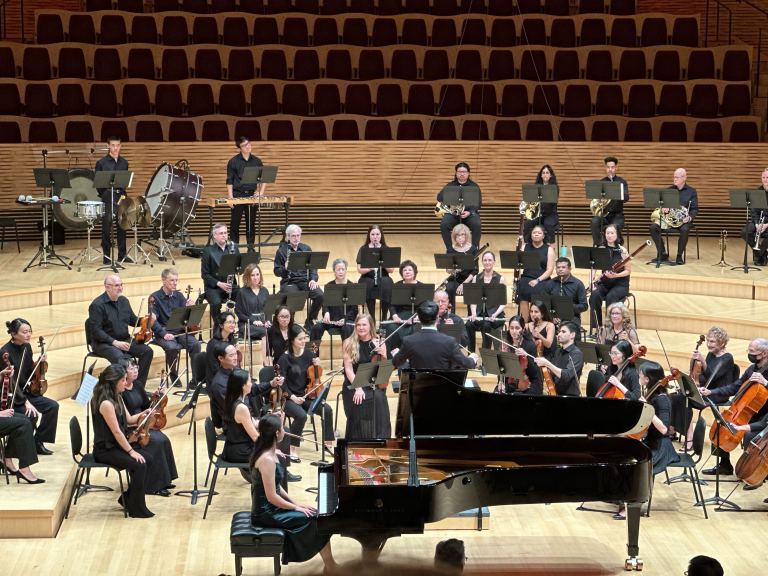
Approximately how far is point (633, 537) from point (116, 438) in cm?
295

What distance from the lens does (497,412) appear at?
6344mm

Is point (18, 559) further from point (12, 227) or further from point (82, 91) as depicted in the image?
point (82, 91)

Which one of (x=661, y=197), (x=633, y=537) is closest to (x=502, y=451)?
(x=633, y=537)

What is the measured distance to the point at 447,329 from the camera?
8.50 meters

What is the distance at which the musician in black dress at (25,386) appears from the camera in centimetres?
726

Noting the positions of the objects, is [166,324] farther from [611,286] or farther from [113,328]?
[611,286]

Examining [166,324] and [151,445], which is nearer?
[151,445]

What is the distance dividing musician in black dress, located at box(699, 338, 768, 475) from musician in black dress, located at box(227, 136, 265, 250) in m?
5.22

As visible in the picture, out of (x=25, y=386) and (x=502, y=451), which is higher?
(x=25, y=386)

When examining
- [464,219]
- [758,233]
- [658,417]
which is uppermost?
[464,219]

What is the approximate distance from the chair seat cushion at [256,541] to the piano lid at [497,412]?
94 cm

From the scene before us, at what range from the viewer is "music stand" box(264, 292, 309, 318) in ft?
28.6

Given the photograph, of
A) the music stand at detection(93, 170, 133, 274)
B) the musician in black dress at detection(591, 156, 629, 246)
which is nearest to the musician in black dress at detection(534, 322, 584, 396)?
the musician in black dress at detection(591, 156, 629, 246)

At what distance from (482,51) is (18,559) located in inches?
381
